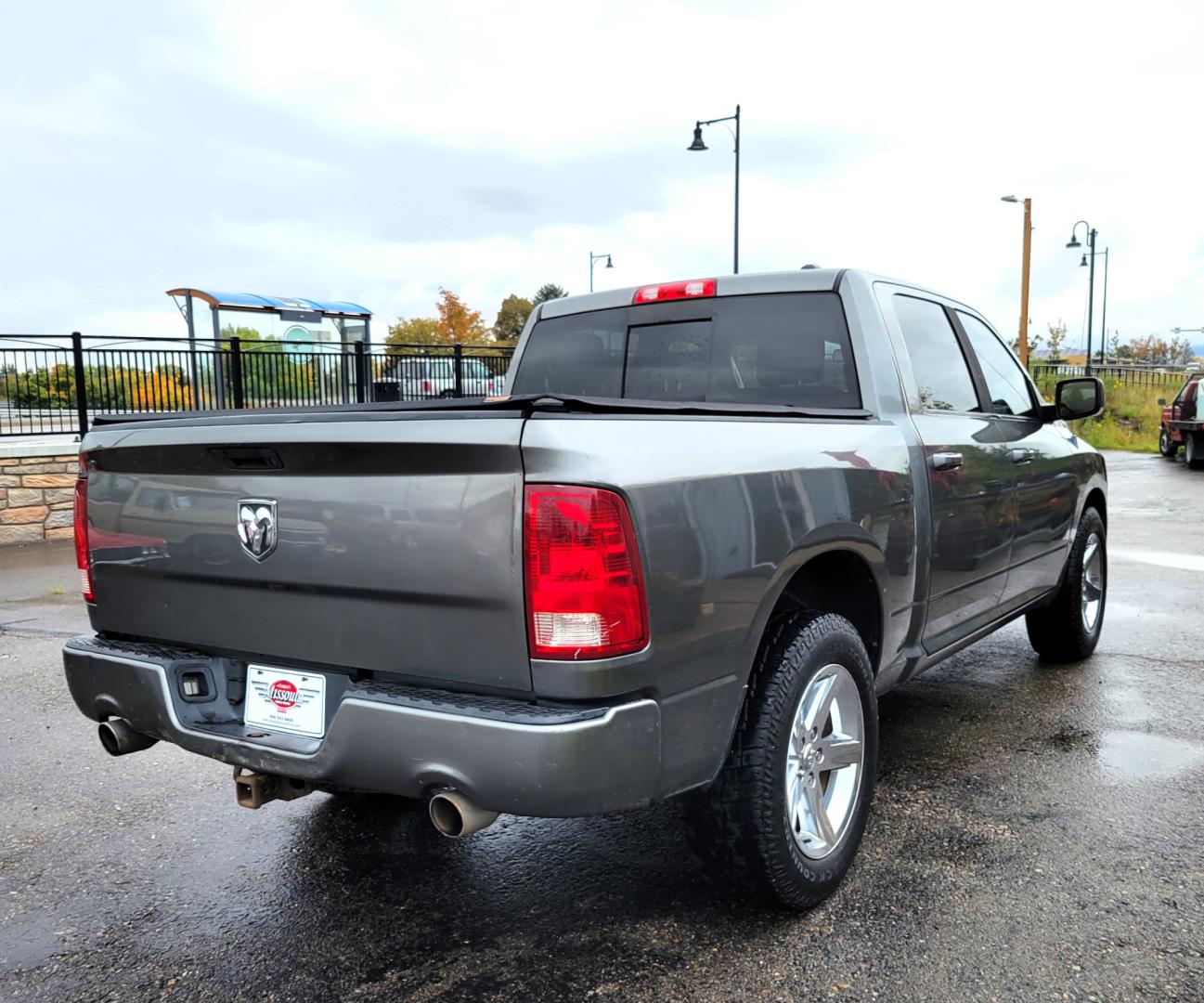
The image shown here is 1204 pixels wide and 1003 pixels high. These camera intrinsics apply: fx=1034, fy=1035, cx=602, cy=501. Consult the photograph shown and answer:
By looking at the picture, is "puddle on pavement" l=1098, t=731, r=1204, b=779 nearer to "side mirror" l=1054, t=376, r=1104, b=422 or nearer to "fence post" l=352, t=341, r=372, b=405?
"side mirror" l=1054, t=376, r=1104, b=422

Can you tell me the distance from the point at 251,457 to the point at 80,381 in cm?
1056


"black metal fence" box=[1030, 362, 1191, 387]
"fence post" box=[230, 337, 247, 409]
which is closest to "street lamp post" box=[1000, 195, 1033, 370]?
"black metal fence" box=[1030, 362, 1191, 387]

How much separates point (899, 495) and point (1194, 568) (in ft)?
21.7

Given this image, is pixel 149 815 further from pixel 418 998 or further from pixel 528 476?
pixel 528 476

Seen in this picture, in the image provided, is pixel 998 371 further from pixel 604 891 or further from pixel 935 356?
pixel 604 891

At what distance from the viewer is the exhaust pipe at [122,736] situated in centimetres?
290

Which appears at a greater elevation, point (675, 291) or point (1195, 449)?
point (675, 291)

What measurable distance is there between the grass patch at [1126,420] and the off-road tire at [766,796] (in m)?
23.2

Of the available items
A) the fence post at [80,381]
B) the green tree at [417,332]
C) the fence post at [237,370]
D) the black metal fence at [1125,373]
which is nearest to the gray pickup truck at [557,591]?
the fence post at [80,381]

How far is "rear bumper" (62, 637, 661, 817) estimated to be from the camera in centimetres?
219

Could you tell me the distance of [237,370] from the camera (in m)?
13.2

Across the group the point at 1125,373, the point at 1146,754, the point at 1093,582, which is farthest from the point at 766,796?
the point at 1125,373

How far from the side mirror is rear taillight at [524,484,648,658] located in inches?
145

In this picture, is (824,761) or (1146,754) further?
(1146,754)
